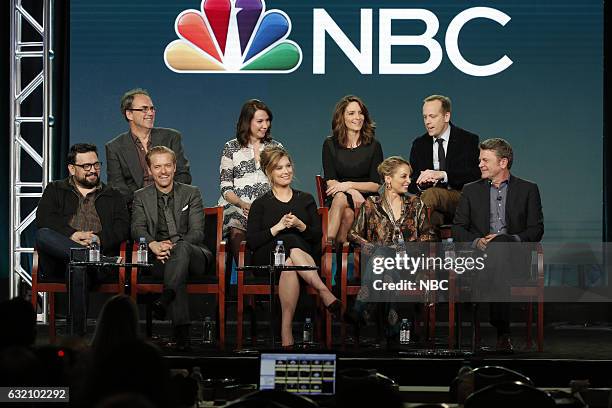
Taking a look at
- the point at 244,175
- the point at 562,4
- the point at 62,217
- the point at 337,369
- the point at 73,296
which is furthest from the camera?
the point at 562,4

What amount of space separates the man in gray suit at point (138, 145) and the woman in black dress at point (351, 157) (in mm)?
1077

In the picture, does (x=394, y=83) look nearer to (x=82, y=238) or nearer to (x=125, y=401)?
(x=82, y=238)

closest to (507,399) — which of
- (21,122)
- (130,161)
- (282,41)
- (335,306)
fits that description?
(335,306)

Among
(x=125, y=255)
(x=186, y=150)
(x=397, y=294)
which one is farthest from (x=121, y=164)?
(x=397, y=294)

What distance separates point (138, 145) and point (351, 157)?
155 centimetres

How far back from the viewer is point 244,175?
7.34 meters

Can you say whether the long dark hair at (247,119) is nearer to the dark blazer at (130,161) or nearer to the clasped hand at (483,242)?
the dark blazer at (130,161)

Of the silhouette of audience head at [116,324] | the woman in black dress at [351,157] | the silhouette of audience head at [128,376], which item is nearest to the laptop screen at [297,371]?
the silhouette of audience head at [116,324]

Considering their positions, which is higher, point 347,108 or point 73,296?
point 347,108

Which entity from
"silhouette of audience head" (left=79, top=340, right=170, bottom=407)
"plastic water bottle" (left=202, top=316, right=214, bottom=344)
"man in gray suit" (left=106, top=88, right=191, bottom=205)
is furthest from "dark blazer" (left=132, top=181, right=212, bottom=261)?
"silhouette of audience head" (left=79, top=340, right=170, bottom=407)

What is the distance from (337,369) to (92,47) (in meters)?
4.98

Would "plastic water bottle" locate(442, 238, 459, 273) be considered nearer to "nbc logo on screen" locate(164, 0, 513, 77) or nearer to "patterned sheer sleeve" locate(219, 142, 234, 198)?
"patterned sheer sleeve" locate(219, 142, 234, 198)

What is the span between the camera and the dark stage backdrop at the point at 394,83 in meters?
7.93

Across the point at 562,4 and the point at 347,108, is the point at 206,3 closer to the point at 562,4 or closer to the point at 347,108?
the point at 347,108
